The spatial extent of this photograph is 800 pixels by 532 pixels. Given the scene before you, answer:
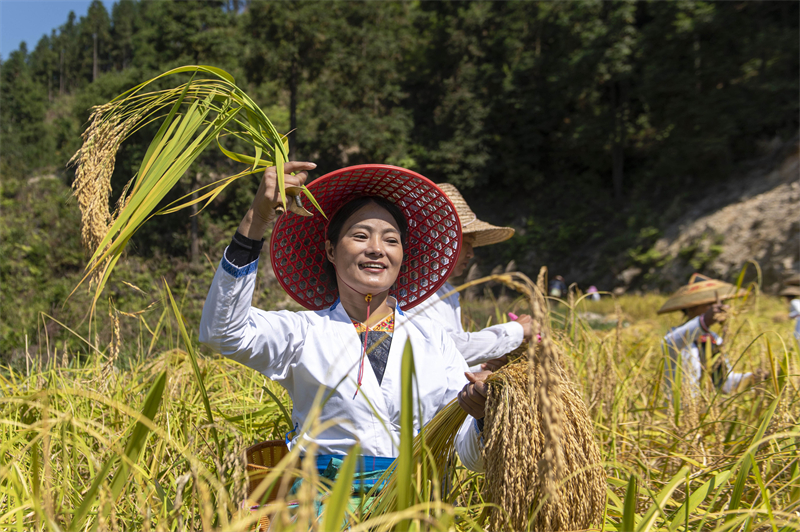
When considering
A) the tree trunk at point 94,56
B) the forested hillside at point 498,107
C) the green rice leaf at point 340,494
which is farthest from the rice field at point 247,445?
the tree trunk at point 94,56

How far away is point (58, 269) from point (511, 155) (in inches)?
697

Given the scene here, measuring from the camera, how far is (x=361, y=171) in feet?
5.63

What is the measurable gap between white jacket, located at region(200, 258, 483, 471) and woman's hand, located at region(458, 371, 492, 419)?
0.31 ft

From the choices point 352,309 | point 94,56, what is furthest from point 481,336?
point 94,56

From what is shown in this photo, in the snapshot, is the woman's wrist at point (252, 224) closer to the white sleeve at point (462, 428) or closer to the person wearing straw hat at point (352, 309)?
the person wearing straw hat at point (352, 309)

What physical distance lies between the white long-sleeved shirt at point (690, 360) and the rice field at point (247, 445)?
4.2 inches

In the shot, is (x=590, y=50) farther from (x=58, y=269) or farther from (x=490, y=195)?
(x=58, y=269)

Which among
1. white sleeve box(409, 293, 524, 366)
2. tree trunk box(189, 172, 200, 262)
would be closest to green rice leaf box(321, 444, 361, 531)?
white sleeve box(409, 293, 524, 366)

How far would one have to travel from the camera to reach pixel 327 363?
1518 millimetres

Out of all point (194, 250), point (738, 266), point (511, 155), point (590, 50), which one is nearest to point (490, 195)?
point (511, 155)

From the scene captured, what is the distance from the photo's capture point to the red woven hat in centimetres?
180

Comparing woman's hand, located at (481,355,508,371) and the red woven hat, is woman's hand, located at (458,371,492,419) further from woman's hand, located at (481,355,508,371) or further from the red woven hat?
the red woven hat

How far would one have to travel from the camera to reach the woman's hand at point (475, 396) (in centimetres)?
123

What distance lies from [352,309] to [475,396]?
0.61 metres
